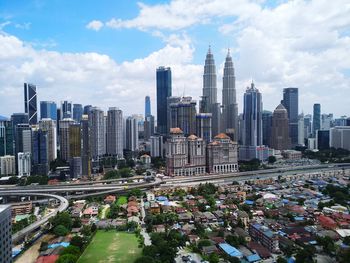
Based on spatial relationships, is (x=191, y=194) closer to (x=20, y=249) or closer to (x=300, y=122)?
(x=20, y=249)

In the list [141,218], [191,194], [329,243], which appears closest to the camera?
[329,243]

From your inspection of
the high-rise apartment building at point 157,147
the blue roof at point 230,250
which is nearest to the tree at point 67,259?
the blue roof at point 230,250

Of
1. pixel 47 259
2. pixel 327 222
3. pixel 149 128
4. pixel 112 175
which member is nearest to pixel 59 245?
pixel 47 259

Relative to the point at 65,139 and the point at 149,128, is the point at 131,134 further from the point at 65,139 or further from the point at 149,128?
the point at 65,139

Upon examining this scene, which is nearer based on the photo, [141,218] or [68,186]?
[141,218]

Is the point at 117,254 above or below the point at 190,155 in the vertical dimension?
below

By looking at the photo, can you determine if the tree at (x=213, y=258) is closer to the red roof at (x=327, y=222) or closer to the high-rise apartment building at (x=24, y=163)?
the red roof at (x=327, y=222)

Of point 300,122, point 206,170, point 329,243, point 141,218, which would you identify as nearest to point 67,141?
point 206,170
